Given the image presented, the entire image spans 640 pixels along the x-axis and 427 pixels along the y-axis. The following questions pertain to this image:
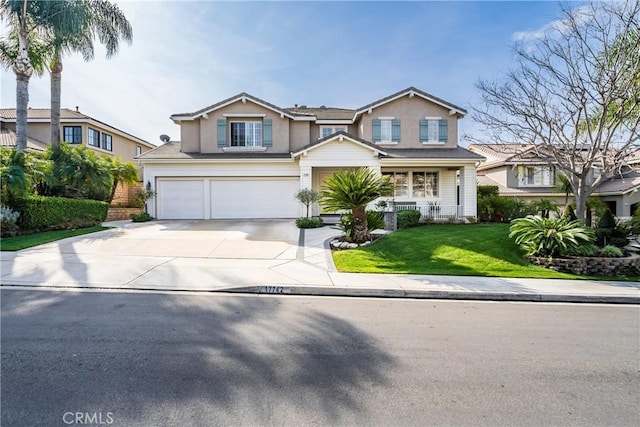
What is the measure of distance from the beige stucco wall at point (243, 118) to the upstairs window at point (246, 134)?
33 centimetres

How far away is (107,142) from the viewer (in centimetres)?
2523

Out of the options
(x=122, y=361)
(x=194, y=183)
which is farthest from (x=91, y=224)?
(x=122, y=361)

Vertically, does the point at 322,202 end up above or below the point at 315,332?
above

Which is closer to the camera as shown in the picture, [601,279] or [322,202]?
[601,279]

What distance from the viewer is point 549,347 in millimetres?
3891

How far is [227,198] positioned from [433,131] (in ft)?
44.9

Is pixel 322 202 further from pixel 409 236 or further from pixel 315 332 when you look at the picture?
pixel 315 332

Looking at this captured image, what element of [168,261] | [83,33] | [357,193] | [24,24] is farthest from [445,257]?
[24,24]

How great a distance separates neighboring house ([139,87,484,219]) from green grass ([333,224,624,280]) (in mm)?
6442

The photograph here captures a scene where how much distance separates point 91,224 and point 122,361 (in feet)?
45.1

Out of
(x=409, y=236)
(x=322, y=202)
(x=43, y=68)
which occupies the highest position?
(x=43, y=68)

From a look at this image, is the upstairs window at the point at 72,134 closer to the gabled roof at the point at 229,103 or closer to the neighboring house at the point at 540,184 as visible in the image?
the gabled roof at the point at 229,103

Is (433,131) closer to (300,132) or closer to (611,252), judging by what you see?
(300,132)

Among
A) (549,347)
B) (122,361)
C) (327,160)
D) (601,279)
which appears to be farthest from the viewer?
(327,160)
